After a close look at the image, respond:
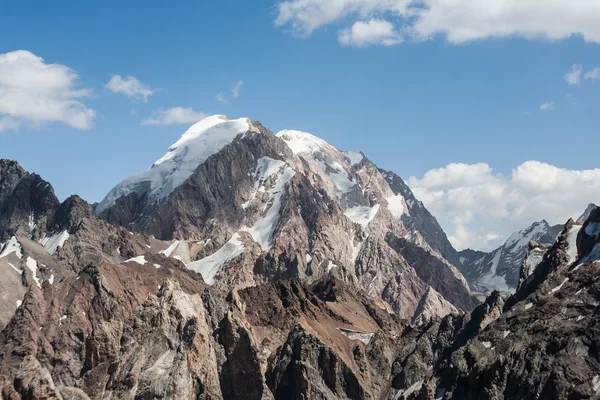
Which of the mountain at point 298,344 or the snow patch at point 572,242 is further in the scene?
the snow patch at point 572,242

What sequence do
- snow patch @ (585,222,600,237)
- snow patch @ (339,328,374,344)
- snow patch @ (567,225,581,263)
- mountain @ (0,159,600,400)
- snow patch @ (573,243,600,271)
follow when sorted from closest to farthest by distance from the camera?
mountain @ (0,159,600,400) < snow patch @ (573,243,600,271) < snow patch @ (585,222,600,237) < snow patch @ (567,225,581,263) < snow patch @ (339,328,374,344)

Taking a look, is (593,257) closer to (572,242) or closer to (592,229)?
(592,229)

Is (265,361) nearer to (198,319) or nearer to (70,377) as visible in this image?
(198,319)

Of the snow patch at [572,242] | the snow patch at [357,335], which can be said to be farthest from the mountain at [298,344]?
the snow patch at [357,335]

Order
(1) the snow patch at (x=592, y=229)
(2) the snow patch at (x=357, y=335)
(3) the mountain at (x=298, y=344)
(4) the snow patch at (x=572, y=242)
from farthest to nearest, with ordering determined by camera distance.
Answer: (2) the snow patch at (x=357, y=335) < (4) the snow patch at (x=572, y=242) < (1) the snow patch at (x=592, y=229) < (3) the mountain at (x=298, y=344)

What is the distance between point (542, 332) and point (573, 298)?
7.61 metres

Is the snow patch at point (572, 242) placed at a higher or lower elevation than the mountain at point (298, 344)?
higher

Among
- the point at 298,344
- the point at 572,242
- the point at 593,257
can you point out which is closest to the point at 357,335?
the point at 298,344

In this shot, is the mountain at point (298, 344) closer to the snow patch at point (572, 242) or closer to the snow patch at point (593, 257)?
the snow patch at point (572, 242)

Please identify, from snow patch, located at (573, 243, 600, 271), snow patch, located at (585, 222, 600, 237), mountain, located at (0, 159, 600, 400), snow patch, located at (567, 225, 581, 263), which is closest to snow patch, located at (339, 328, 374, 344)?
mountain, located at (0, 159, 600, 400)

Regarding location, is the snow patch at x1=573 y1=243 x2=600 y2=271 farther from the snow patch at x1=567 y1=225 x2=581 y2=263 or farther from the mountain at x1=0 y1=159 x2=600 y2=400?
the snow patch at x1=567 y1=225 x2=581 y2=263

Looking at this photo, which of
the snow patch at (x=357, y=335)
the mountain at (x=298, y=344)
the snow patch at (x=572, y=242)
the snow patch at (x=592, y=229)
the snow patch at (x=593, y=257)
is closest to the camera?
the mountain at (x=298, y=344)

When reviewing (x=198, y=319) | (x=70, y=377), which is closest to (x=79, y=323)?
(x=70, y=377)

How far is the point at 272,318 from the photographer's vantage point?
571ft
